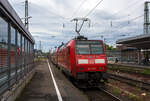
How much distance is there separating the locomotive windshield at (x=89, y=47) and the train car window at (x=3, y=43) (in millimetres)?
5104

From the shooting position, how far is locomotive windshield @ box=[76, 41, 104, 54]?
32.6ft

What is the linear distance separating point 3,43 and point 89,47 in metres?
5.95

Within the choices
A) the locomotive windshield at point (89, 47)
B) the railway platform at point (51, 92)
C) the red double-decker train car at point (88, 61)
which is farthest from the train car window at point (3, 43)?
the locomotive windshield at point (89, 47)

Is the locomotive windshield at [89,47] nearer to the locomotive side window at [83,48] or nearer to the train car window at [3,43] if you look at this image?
the locomotive side window at [83,48]

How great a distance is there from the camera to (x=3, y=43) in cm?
498

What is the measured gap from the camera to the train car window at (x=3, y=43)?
477 cm

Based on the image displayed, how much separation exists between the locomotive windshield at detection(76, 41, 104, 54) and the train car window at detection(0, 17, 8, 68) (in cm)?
510

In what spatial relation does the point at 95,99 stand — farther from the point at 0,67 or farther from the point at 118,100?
the point at 0,67

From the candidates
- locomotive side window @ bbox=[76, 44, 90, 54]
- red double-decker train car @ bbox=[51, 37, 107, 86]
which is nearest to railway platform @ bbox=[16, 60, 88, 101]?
red double-decker train car @ bbox=[51, 37, 107, 86]

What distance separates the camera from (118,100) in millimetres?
6961

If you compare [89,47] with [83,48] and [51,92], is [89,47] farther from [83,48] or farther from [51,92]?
[51,92]

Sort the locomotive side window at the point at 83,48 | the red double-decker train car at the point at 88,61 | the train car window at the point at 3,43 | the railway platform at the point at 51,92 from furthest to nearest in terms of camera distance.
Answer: the locomotive side window at the point at 83,48 < the red double-decker train car at the point at 88,61 < the railway platform at the point at 51,92 < the train car window at the point at 3,43

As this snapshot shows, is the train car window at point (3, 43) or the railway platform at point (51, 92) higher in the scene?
the train car window at point (3, 43)

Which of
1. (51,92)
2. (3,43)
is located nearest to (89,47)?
(51,92)
